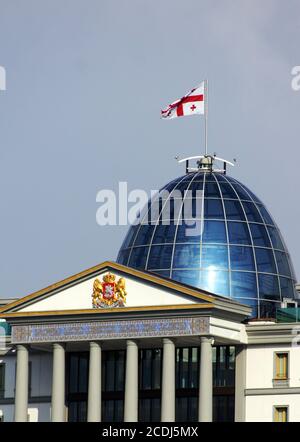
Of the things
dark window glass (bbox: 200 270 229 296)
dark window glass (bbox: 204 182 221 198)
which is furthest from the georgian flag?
dark window glass (bbox: 200 270 229 296)

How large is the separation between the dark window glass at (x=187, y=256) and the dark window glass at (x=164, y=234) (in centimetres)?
97

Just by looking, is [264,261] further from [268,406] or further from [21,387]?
[21,387]

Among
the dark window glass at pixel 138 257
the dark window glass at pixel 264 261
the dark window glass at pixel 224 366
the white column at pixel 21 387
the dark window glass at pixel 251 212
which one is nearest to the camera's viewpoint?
the dark window glass at pixel 224 366

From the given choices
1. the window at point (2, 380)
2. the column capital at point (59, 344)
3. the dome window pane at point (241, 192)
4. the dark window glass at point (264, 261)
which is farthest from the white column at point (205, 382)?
the window at point (2, 380)

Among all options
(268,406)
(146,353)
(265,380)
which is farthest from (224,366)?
(146,353)

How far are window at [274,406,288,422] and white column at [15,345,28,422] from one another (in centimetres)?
1419

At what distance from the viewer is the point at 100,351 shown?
92688mm

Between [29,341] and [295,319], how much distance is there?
1494cm

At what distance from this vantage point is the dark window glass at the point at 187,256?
97.0 meters

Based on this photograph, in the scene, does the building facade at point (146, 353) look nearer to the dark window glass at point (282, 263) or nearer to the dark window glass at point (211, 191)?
the dark window glass at point (282, 263)

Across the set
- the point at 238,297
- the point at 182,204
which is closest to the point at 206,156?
the point at 182,204
